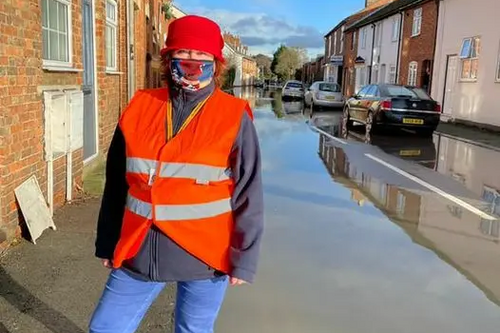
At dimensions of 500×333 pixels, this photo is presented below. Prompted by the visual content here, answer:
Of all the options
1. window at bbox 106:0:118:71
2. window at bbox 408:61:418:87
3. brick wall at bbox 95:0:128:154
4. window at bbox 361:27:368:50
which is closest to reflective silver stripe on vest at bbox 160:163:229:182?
brick wall at bbox 95:0:128:154

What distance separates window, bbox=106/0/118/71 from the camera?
9.20 metres

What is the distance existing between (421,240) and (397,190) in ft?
8.02

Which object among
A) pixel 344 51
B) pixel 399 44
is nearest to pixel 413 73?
pixel 399 44

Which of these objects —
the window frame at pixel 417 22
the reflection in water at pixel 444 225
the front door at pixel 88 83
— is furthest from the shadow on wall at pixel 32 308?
the window frame at pixel 417 22

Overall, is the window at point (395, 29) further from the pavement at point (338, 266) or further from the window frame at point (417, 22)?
the pavement at point (338, 266)

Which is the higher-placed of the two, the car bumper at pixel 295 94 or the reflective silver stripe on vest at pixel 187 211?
the reflective silver stripe on vest at pixel 187 211

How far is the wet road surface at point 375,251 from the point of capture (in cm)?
352

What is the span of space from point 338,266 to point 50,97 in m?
3.22

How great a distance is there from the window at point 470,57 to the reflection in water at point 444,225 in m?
11.8

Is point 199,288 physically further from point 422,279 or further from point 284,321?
point 422,279

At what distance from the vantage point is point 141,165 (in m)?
2.06

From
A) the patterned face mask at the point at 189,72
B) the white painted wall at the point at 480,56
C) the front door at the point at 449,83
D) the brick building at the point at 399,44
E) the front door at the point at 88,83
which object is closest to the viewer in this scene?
the patterned face mask at the point at 189,72

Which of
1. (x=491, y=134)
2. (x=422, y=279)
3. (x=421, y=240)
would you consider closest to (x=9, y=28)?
(x=422, y=279)

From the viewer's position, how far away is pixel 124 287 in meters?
2.10
